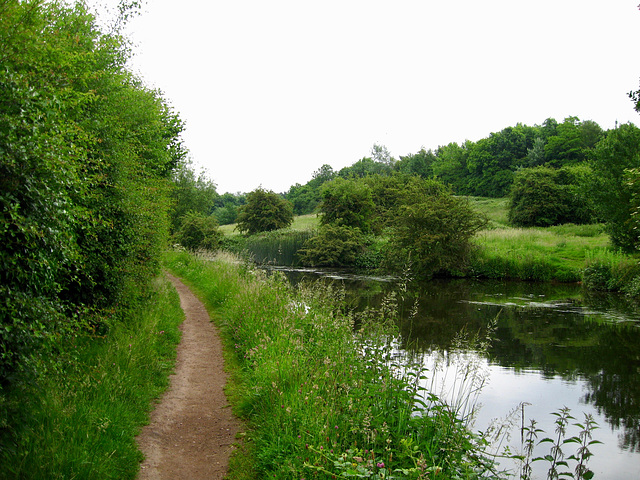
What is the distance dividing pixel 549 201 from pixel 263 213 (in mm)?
31278

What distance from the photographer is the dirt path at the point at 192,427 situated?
462cm

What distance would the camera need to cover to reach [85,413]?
4.50 meters

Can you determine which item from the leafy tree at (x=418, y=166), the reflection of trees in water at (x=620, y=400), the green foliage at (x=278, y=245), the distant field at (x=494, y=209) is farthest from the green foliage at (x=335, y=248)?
the leafy tree at (x=418, y=166)

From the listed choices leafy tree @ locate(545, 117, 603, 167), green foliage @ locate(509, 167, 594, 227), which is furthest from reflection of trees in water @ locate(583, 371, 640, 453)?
leafy tree @ locate(545, 117, 603, 167)

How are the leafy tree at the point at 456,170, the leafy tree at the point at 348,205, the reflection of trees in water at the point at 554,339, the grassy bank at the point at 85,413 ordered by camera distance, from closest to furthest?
the grassy bank at the point at 85,413 → the reflection of trees in water at the point at 554,339 → the leafy tree at the point at 348,205 → the leafy tree at the point at 456,170

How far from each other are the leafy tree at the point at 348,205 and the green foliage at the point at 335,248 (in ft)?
14.3

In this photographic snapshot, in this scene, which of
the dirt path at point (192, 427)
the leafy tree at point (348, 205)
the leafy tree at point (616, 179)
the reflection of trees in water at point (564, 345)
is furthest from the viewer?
the leafy tree at point (348, 205)

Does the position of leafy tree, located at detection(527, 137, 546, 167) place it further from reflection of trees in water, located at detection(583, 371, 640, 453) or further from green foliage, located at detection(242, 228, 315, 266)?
reflection of trees in water, located at detection(583, 371, 640, 453)

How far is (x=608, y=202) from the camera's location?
23.5 metres

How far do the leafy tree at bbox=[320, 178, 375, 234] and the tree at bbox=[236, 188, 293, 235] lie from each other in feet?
40.0

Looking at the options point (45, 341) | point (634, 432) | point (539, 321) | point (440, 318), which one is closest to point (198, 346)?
point (45, 341)

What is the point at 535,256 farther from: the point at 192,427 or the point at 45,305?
the point at 45,305

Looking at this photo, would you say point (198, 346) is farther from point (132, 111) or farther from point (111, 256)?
point (132, 111)

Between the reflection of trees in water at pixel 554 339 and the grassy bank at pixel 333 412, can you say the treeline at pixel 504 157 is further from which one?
the grassy bank at pixel 333 412
